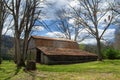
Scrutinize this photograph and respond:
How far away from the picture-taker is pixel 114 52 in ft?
166

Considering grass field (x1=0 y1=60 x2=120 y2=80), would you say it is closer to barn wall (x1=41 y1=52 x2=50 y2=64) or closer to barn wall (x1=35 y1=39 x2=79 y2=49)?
barn wall (x1=41 y1=52 x2=50 y2=64)

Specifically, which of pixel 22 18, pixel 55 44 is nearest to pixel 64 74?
pixel 22 18

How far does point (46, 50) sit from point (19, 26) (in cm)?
1399

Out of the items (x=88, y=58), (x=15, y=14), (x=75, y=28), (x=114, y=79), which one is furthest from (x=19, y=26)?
(x=75, y=28)

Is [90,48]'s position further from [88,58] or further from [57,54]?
[57,54]

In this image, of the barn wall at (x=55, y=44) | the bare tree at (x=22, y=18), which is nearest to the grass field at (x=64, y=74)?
the bare tree at (x=22, y=18)

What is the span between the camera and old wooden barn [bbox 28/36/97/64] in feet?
141

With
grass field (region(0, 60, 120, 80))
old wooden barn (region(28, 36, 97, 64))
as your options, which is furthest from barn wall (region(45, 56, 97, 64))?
grass field (region(0, 60, 120, 80))

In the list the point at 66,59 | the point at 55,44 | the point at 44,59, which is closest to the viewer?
the point at 44,59

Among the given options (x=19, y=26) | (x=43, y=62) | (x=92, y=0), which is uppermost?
(x=92, y=0)

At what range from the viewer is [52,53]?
4312 cm

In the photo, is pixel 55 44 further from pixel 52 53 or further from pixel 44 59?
pixel 44 59

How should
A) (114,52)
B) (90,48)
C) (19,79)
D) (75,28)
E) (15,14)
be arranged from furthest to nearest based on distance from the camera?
(90,48), (75,28), (114,52), (15,14), (19,79)

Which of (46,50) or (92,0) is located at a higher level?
(92,0)
